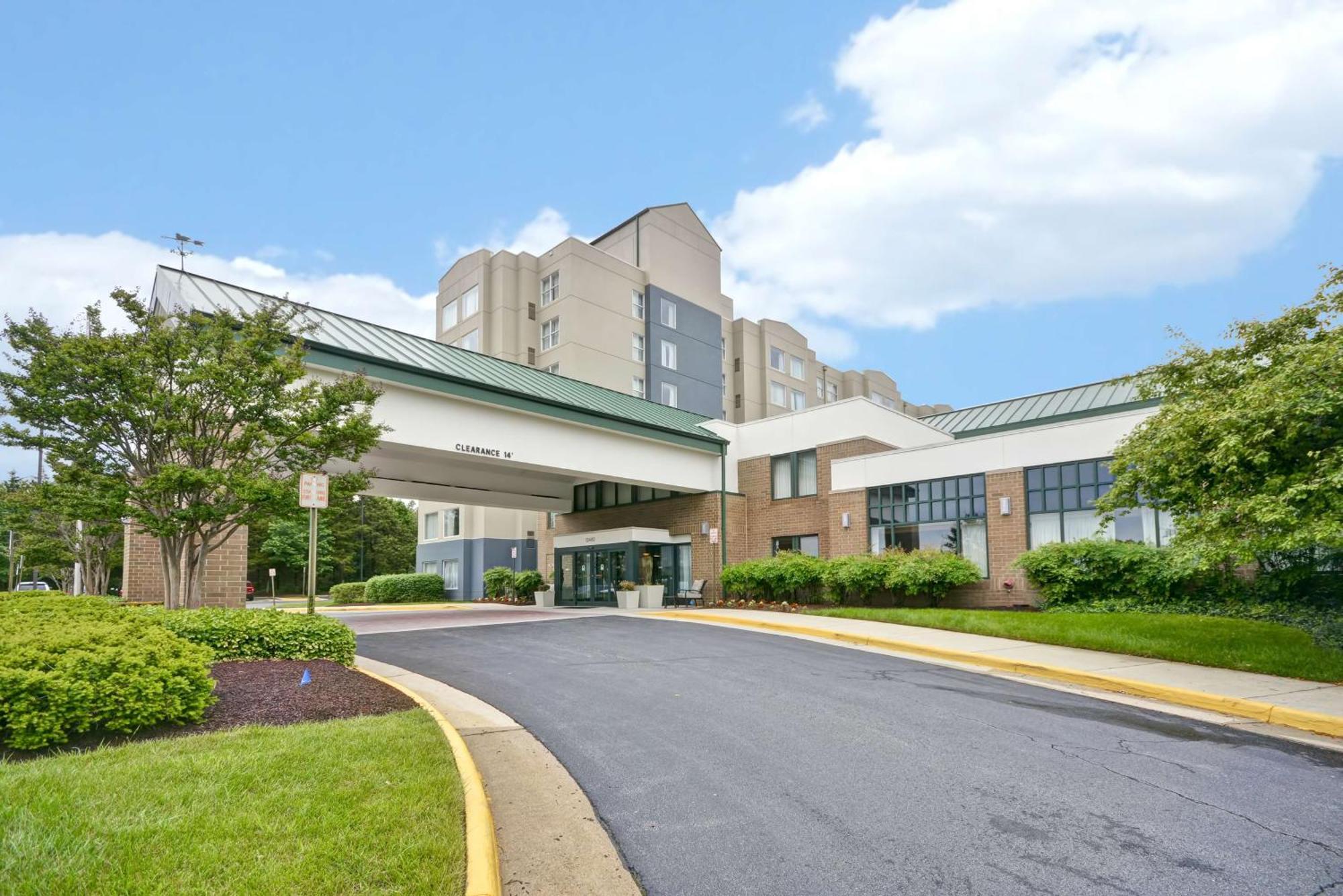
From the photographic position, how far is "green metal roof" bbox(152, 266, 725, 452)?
17.3 m

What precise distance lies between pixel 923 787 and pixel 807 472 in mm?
21575

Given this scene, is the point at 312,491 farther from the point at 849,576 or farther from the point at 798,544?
the point at 798,544

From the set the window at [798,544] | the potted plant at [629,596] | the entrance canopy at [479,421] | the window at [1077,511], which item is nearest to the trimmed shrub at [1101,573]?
the window at [1077,511]

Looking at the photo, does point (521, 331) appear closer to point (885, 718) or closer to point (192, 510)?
point (192, 510)

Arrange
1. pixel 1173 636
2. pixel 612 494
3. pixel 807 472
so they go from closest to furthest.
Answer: pixel 1173 636, pixel 807 472, pixel 612 494

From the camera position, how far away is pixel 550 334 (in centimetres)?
4212

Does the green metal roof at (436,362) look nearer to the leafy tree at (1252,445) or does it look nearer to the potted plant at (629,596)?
the potted plant at (629,596)

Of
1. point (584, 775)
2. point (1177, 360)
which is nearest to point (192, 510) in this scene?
point (584, 775)

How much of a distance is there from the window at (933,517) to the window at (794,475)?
2.87m

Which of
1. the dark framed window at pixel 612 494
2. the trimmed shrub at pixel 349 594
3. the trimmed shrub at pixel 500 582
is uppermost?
the dark framed window at pixel 612 494

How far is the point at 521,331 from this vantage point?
139 ft

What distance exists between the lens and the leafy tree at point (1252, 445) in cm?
919

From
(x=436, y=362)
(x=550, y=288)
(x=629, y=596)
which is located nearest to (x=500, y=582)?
(x=629, y=596)

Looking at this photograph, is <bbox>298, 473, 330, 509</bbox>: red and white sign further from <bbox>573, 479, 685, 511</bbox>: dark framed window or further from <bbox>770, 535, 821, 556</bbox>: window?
<bbox>573, 479, 685, 511</bbox>: dark framed window
